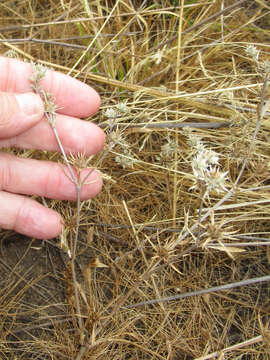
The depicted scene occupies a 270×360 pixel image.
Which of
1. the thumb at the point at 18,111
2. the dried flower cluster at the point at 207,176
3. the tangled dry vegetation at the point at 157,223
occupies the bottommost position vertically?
the tangled dry vegetation at the point at 157,223

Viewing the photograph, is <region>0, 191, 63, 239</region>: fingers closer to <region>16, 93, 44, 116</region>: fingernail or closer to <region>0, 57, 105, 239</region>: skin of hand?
<region>0, 57, 105, 239</region>: skin of hand

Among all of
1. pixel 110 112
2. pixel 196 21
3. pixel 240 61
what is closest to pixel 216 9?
pixel 196 21

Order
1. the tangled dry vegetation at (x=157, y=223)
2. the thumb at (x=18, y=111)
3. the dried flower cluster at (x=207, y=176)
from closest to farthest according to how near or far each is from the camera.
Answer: the dried flower cluster at (x=207, y=176) → the thumb at (x=18, y=111) → the tangled dry vegetation at (x=157, y=223)

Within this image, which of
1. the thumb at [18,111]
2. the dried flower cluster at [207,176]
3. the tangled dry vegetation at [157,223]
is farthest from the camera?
the tangled dry vegetation at [157,223]

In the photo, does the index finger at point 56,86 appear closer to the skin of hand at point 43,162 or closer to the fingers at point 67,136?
the skin of hand at point 43,162

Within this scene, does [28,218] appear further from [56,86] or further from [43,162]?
[56,86]

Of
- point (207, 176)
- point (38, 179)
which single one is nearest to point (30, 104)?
point (38, 179)

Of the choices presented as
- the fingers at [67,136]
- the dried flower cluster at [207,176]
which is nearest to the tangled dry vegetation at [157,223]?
the fingers at [67,136]

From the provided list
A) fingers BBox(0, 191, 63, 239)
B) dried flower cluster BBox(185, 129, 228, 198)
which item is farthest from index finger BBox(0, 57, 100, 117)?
dried flower cluster BBox(185, 129, 228, 198)
